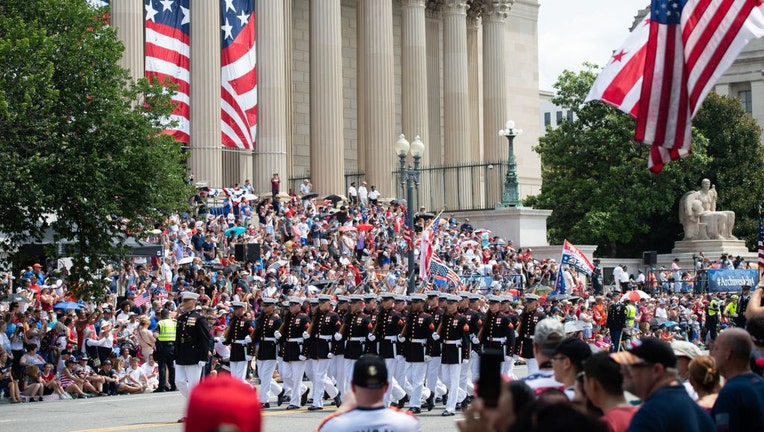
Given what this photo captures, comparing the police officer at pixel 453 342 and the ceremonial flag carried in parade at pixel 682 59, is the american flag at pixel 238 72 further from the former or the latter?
the ceremonial flag carried in parade at pixel 682 59

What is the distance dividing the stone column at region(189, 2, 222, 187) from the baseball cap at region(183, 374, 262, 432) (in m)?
40.9

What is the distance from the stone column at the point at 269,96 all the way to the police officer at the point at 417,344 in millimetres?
26253

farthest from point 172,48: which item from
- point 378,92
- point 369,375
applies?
point 369,375

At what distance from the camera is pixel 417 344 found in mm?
21641

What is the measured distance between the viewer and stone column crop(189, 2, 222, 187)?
45031 mm

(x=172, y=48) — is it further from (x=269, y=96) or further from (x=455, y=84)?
(x=455, y=84)

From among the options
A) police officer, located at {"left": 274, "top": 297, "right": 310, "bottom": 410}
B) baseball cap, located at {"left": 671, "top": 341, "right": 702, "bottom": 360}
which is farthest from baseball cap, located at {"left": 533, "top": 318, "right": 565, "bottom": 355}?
police officer, located at {"left": 274, "top": 297, "right": 310, "bottom": 410}

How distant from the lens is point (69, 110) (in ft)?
86.3

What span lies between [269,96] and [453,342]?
27.9m

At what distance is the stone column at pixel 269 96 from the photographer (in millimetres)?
47719

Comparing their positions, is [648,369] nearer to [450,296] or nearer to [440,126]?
[450,296]

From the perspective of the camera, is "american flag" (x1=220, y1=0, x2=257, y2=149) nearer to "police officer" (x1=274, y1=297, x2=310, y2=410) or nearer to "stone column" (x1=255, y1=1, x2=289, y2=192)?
"stone column" (x1=255, y1=1, x2=289, y2=192)

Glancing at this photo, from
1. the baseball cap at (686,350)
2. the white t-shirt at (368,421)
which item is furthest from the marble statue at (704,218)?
the white t-shirt at (368,421)

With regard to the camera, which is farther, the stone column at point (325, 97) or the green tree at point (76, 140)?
the stone column at point (325, 97)
